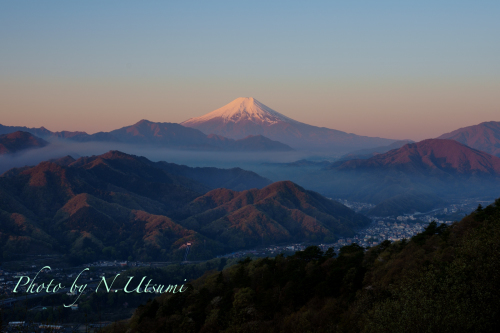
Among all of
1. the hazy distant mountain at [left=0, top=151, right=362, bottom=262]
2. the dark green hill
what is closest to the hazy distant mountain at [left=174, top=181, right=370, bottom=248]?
the hazy distant mountain at [left=0, top=151, right=362, bottom=262]

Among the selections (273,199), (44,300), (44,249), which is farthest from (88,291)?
(273,199)

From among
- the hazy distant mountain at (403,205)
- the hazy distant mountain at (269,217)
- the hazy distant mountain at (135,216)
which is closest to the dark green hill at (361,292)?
the hazy distant mountain at (135,216)

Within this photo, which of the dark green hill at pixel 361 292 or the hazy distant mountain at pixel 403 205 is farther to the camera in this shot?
the hazy distant mountain at pixel 403 205

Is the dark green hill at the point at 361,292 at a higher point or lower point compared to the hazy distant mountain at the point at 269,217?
higher

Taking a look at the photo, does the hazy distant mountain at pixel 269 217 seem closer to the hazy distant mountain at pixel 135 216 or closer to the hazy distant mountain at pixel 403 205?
the hazy distant mountain at pixel 135 216

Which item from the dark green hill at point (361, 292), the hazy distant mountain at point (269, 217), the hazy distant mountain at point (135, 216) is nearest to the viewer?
the dark green hill at point (361, 292)

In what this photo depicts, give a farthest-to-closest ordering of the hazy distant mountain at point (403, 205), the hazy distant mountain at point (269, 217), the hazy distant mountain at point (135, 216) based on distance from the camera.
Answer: the hazy distant mountain at point (403, 205) < the hazy distant mountain at point (269, 217) < the hazy distant mountain at point (135, 216)

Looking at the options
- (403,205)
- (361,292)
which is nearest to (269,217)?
(403,205)

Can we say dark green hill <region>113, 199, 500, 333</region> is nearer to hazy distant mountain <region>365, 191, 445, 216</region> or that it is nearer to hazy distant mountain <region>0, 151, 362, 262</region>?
hazy distant mountain <region>0, 151, 362, 262</region>
